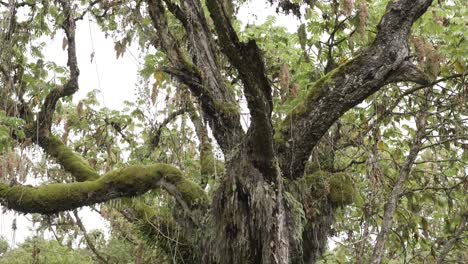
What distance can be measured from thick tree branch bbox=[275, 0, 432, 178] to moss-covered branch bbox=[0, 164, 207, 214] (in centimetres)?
104

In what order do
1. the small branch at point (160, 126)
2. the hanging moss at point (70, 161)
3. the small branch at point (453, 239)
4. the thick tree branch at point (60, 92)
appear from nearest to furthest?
the hanging moss at point (70, 161)
the thick tree branch at point (60, 92)
the small branch at point (160, 126)
the small branch at point (453, 239)

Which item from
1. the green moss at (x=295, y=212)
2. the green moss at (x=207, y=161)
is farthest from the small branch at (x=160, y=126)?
the green moss at (x=295, y=212)

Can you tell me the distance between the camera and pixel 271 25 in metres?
6.80

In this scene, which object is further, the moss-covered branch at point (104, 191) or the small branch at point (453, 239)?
the small branch at point (453, 239)

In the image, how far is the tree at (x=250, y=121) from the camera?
428cm

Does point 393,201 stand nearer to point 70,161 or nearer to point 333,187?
point 333,187

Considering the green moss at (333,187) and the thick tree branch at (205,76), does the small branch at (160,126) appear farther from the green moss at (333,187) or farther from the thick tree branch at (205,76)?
the green moss at (333,187)

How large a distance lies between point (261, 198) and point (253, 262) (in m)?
0.63

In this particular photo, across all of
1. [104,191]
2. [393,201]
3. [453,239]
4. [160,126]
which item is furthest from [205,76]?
[453,239]

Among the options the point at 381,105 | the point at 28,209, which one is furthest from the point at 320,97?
the point at 28,209

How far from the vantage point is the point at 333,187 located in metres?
5.43

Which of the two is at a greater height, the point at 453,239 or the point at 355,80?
the point at 355,80

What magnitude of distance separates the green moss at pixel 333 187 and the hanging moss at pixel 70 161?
231cm

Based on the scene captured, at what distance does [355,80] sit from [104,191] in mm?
2572
